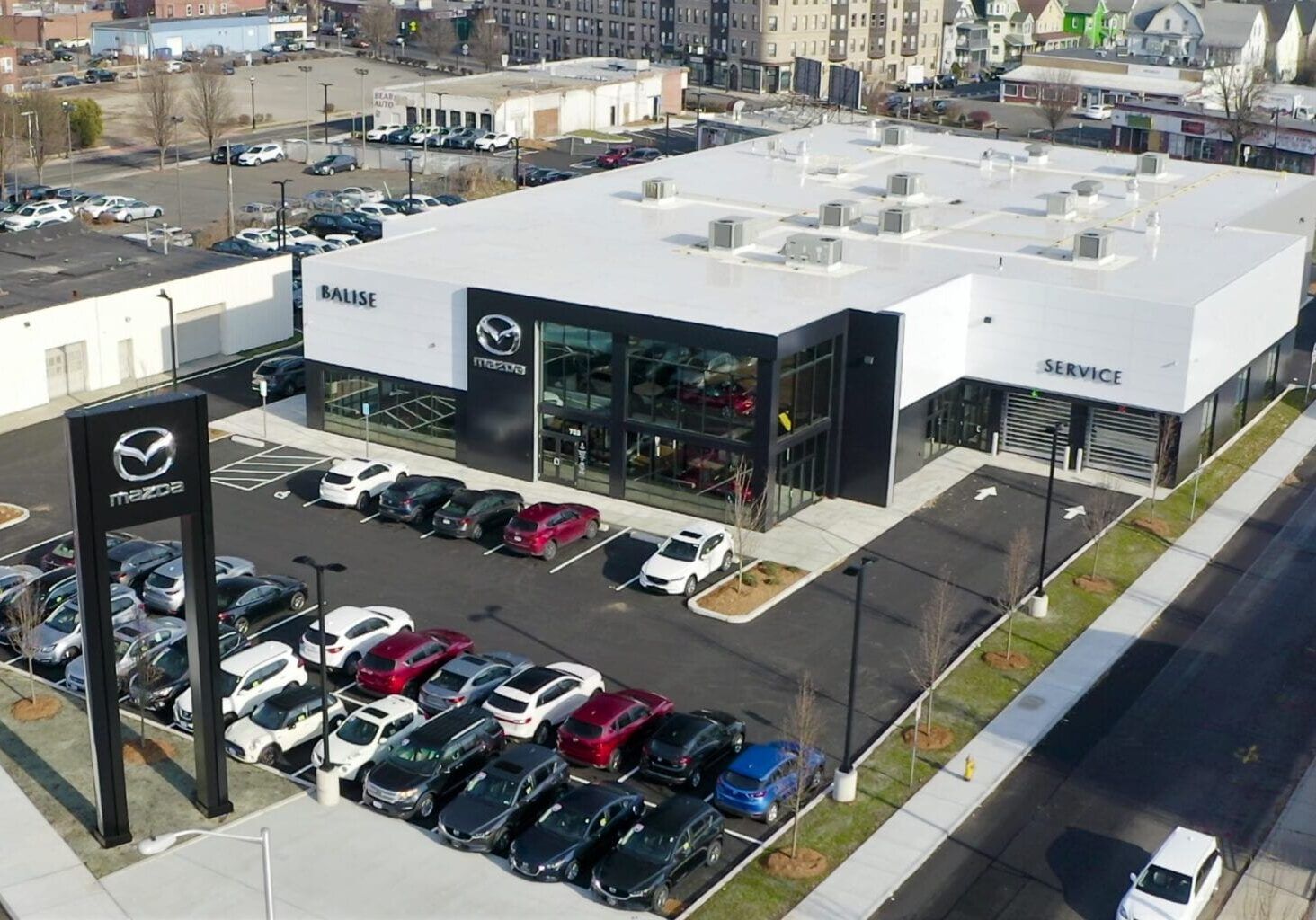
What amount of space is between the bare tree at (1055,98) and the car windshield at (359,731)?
101 m

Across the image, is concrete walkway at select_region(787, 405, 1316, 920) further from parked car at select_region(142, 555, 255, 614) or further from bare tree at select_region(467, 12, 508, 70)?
bare tree at select_region(467, 12, 508, 70)

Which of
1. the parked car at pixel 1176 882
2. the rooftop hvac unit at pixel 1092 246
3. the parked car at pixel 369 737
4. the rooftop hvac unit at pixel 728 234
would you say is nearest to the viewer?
the parked car at pixel 1176 882

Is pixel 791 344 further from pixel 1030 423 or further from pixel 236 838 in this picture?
pixel 236 838

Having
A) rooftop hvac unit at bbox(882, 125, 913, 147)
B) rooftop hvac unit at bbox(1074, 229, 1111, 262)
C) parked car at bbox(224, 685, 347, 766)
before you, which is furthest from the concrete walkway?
rooftop hvac unit at bbox(882, 125, 913, 147)

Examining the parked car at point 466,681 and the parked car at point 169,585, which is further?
the parked car at point 169,585

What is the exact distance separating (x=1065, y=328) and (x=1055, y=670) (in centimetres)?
1696

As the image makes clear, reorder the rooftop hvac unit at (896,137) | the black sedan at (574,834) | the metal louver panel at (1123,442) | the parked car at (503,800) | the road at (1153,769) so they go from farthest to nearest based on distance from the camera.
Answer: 1. the rooftop hvac unit at (896,137)
2. the metal louver panel at (1123,442)
3. the parked car at (503,800)
4. the road at (1153,769)
5. the black sedan at (574,834)

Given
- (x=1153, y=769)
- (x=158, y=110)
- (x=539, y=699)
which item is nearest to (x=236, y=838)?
(x=539, y=699)

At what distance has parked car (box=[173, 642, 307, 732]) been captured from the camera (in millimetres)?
38938

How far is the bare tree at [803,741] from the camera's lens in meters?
34.0

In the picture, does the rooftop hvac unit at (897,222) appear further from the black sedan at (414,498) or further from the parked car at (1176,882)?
the parked car at (1176,882)

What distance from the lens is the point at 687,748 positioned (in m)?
36.4

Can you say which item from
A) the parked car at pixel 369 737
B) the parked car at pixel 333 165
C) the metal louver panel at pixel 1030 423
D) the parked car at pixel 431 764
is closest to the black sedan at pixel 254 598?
the parked car at pixel 369 737

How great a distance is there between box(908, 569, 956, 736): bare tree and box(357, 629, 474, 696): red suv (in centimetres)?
1168
